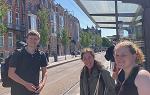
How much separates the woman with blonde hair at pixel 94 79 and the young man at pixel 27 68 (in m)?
0.71

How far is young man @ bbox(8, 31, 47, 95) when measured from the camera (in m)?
6.10

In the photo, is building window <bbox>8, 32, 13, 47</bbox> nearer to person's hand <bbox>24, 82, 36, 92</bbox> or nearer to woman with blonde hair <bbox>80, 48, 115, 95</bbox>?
person's hand <bbox>24, 82, 36, 92</bbox>

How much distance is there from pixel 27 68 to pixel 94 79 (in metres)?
1.03

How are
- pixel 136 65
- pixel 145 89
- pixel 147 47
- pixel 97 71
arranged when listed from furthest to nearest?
pixel 147 47
pixel 97 71
pixel 136 65
pixel 145 89

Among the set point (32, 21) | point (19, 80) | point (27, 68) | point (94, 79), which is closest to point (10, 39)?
point (32, 21)

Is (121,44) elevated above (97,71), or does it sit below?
above

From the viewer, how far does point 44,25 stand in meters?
61.7

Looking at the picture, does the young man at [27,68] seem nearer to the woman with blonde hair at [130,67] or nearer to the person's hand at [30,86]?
the person's hand at [30,86]

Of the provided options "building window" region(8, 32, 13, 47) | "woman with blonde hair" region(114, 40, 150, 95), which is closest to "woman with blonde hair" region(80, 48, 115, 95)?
"woman with blonde hair" region(114, 40, 150, 95)

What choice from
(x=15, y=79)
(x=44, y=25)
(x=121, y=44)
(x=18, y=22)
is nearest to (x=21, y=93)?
(x=15, y=79)

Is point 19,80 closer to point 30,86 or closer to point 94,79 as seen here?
point 30,86

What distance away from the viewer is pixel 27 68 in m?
6.20

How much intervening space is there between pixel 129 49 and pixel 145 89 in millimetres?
637

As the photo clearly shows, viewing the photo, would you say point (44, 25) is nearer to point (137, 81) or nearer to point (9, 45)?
point (9, 45)
